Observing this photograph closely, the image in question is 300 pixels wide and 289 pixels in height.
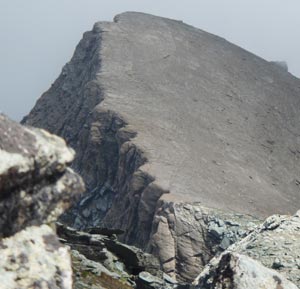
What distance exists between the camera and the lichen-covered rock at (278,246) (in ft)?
63.6

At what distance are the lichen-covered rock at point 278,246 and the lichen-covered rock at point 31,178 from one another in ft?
41.1

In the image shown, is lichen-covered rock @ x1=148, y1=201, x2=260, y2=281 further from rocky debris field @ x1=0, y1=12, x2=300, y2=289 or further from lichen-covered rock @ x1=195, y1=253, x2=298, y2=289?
lichen-covered rock @ x1=195, y1=253, x2=298, y2=289

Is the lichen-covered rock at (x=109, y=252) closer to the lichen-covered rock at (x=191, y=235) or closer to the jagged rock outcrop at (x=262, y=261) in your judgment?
the jagged rock outcrop at (x=262, y=261)

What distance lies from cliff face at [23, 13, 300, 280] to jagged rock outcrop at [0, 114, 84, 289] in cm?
5660

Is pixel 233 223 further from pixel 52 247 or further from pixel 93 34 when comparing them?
pixel 93 34

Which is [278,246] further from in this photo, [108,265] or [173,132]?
[173,132]

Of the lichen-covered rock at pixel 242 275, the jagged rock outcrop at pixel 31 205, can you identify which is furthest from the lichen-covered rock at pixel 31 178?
the lichen-covered rock at pixel 242 275

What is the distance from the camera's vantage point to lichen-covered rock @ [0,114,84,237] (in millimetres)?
6812

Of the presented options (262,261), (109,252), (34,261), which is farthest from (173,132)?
(34,261)

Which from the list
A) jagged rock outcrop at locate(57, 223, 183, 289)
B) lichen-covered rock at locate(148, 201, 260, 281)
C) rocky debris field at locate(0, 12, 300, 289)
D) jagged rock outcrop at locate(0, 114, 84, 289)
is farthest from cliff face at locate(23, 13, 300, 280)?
jagged rock outcrop at locate(0, 114, 84, 289)

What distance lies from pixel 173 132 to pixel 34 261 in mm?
87898

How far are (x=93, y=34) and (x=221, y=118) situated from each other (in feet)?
117

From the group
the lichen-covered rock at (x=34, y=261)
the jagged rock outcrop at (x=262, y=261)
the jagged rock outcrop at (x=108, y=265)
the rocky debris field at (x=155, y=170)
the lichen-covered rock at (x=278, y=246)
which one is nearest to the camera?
the lichen-covered rock at (x=34, y=261)

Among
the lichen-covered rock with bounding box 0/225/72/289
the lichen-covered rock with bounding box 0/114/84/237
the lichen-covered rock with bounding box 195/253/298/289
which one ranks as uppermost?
the lichen-covered rock with bounding box 0/114/84/237
